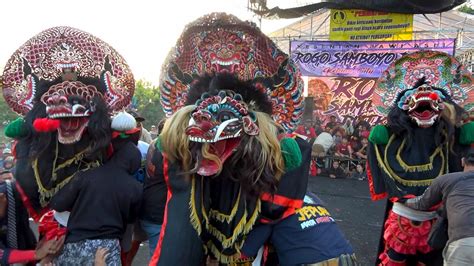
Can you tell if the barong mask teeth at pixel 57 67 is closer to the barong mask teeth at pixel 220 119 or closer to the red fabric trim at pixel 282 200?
the barong mask teeth at pixel 220 119

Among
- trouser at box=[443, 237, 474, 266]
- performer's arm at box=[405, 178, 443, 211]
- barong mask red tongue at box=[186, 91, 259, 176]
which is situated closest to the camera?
barong mask red tongue at box=[186, 91, 259, 176]

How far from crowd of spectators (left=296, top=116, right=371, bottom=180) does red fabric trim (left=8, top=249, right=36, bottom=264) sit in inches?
282

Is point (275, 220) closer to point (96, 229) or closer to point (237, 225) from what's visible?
point (237, 225)

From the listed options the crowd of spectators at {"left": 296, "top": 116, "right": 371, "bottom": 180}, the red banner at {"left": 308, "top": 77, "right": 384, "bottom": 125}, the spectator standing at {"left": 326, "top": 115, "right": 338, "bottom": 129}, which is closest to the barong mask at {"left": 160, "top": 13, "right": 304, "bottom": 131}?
the crowd of spectators at {"left": 296, "top": 116, "right": 371, "bottom": 180}

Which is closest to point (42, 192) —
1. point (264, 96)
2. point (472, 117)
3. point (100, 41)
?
point (100, 41)

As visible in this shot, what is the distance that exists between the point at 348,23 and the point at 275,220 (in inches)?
416

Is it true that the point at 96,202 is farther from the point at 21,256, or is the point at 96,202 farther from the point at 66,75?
the point at 66,75

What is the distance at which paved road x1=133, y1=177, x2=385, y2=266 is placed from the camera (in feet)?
14.9

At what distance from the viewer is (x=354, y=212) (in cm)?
621

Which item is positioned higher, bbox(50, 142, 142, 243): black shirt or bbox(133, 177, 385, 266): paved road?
bbox(50, 142, 142, 243): black shirt

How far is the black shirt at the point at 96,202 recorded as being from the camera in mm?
2076

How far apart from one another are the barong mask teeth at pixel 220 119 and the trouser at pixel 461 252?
1.77 metres

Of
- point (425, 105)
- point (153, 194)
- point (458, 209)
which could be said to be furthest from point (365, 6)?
point (153, 194)

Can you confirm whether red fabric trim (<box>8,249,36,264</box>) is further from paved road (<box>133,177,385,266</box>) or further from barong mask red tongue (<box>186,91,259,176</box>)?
paved road (<box>133,177,385,266</box>)
